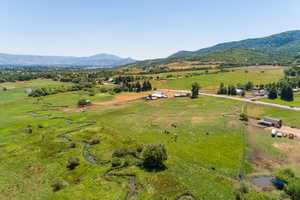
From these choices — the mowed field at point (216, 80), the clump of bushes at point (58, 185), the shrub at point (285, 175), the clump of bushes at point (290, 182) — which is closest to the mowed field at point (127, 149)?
the clump of bushes at point (58, 185)

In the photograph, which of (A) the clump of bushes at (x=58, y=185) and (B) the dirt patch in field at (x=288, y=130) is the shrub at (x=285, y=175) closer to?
(B) the dirt patch in field at (x=288, y=130)

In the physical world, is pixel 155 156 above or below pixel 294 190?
above

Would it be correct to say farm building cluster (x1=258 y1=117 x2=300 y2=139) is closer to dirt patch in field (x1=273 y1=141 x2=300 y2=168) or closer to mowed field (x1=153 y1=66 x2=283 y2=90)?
dirt patch in field (x1=273 y1=141 x2=300 y2=168)

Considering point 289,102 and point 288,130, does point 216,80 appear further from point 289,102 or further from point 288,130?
point 288,130

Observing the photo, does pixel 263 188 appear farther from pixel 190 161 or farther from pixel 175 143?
pixel 175 143

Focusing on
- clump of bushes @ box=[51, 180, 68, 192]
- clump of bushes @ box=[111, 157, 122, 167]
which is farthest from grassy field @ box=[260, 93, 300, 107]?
clump of bushes @ box=[51, 180, 68, 192]

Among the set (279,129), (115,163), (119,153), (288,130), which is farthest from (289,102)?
(115,163)
